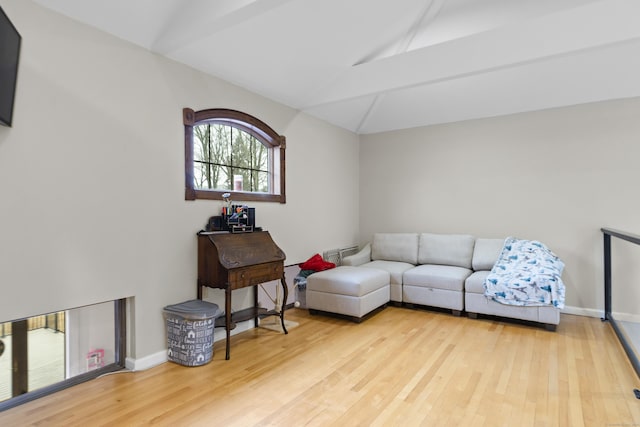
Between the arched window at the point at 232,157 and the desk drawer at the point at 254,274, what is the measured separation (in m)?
0.78

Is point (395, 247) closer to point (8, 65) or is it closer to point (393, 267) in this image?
point (393, 267)

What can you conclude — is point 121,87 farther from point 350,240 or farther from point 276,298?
point 350,240

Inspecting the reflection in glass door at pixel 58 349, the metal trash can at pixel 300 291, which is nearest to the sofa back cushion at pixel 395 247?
the metal trash can at pixel 300 291

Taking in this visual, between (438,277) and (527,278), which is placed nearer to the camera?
(527,278)

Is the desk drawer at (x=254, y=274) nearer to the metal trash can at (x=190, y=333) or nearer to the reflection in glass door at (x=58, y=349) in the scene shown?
the metal trash can at (x=190, y=333)

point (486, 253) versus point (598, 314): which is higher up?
point (486, 253)

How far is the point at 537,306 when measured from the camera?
11.7 feet

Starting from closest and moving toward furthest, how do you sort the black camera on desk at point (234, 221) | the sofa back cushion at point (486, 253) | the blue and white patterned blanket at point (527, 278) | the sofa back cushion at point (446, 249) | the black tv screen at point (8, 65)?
the black tv screen at point (8, 65), the black camera on desk at point (234, 221), the blue and white patterned blanket at point (527, 278), the sofa back cushion at point (486, 253), the sofa back cushion at point (446, 249)

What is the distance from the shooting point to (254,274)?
10.3ft

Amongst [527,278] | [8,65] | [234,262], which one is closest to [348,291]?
Answer: [234,262]

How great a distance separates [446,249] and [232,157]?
119 inches

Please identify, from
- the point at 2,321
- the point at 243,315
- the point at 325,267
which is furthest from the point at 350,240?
the point at 2,321

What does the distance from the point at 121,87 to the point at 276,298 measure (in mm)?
2600

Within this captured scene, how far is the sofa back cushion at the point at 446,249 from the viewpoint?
4.58 meters
